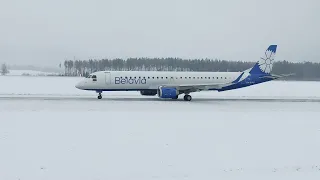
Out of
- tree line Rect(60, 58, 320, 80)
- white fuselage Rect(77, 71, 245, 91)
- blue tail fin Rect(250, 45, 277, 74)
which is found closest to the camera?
white fuselage Rect(77, 71, 245, 91)

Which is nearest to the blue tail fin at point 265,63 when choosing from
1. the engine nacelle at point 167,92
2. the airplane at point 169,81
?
the airplane at point 169,81

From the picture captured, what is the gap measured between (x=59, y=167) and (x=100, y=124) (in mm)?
6157

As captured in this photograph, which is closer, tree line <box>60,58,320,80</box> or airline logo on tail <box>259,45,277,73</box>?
airline logo on tail <box>259,45,277,73</box>

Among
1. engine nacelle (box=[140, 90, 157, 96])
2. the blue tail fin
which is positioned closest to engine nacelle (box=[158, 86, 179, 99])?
engine nacelle (box=[140, 90, 157, 96])

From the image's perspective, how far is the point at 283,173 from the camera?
10.1 m

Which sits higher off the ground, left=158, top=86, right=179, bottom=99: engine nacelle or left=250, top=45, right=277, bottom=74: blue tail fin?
left=250, top=45, right=277, bottom=74: blue tail fin

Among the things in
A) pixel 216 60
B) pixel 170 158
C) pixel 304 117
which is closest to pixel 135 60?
pixel 216 60

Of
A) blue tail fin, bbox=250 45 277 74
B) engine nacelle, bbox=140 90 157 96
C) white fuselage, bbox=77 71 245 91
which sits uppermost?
blue tail fin, bbox=250 45 277 74

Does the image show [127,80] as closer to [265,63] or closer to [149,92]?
[149,92]

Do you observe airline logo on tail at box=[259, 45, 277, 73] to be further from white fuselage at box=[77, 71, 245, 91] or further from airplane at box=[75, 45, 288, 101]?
white fuselage at box=[77, 71, 245, 91]

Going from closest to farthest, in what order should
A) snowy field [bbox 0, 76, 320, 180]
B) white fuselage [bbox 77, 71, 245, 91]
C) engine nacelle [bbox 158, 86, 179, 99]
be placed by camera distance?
1. snowy field [bbox 0, 76, 320, 180]
2. engine nacelle [bbox 158, 86, 179, 99]
3. white fuselage [bbox 77, 71, 245, 91]

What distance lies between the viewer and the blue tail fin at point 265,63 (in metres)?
35.6

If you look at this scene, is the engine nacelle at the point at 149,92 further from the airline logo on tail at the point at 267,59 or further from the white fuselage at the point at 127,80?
the airline logo on tail at the point at 267,59

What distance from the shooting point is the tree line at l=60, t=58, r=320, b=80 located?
3009 inches
